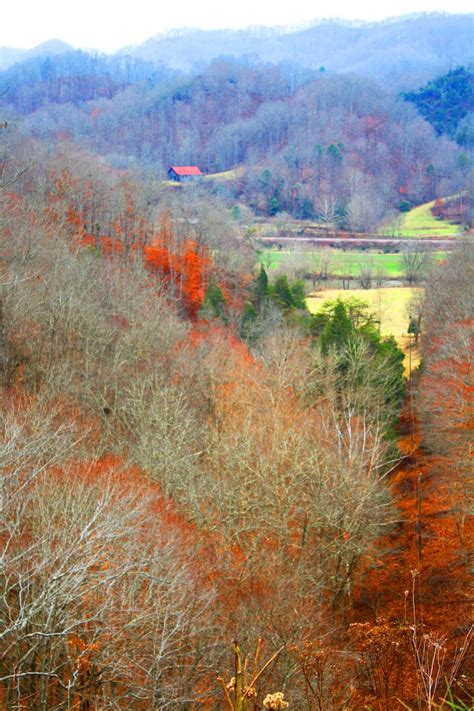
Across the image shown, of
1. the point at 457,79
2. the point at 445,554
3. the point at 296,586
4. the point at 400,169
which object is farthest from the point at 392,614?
the point at 457,79

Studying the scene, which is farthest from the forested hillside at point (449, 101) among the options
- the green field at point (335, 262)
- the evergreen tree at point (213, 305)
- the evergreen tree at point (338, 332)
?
the evergreen tree at point (338, 332)

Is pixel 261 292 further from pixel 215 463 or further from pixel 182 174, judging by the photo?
pixel 182 174

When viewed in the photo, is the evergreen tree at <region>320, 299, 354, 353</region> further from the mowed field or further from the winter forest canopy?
the mowed field

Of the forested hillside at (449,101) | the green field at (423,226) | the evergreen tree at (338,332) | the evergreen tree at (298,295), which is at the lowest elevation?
the green field at (423,226)

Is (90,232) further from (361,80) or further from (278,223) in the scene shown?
(361,80)

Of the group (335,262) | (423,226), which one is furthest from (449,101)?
(335,262)

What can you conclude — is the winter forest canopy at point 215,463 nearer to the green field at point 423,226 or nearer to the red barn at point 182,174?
the green field at point 423,226

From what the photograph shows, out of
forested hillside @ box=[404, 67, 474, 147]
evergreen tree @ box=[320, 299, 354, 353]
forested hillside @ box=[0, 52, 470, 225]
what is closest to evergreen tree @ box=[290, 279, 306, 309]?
evergreen tree @ box=[320, 299, 354, 353]
